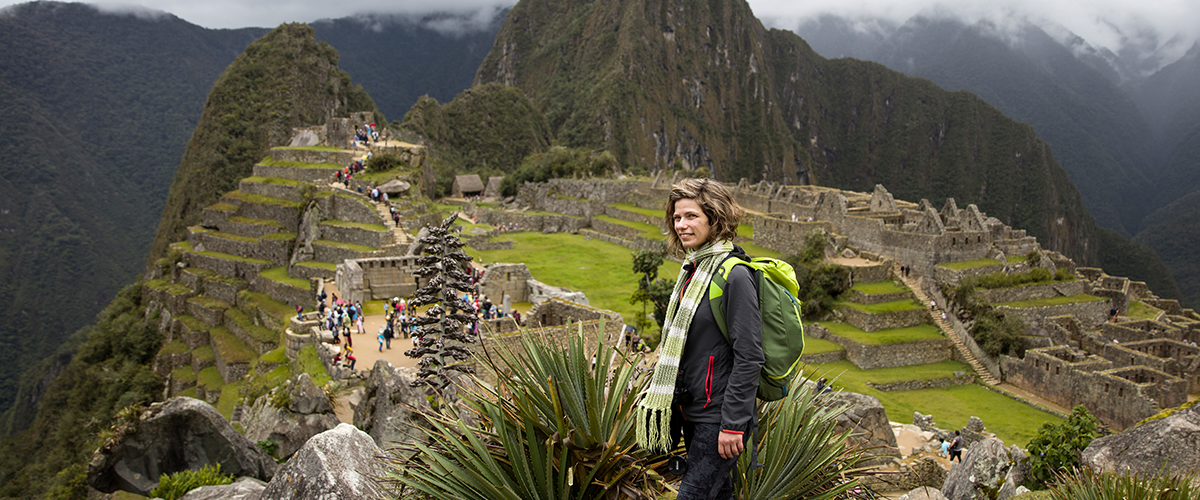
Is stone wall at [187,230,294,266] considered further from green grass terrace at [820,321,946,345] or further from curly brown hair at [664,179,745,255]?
curly brown hair at [664,179,745,255]

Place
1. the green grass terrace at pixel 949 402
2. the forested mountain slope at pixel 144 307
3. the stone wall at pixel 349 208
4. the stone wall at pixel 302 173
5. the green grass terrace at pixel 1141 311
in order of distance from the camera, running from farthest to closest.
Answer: the green grass terrace at pixel 1141 311 → the stone wall at pixel 302 173 → the stone wall at pixel 349 208 → the forested mountain slope at pixel 144 307 → the green grass terrace at pixel 949 402

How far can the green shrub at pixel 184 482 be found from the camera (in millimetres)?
8727

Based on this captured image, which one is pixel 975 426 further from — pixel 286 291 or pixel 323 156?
pixel 323 156

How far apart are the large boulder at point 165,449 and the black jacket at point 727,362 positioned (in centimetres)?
847

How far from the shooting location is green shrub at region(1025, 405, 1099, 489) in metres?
9.68

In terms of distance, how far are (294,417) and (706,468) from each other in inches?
383

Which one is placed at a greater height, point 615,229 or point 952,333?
point 615,229

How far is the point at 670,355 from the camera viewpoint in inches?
133

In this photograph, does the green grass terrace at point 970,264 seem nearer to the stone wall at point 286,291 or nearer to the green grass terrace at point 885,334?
the green grass terrace at point 885,334

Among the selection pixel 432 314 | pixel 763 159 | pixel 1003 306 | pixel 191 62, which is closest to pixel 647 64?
pixel 763 159

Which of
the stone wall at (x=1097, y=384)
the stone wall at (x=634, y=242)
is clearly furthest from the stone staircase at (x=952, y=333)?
the stone wall at (x=634, y=242)

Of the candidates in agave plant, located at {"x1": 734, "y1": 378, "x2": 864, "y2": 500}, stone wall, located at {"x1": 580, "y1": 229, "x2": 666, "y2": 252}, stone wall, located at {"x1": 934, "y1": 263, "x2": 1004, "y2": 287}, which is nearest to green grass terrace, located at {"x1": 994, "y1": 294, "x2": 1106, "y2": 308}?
stone wall, located at {"x1": 934, "y1": 263, "x2": 1004, "y2": 287}

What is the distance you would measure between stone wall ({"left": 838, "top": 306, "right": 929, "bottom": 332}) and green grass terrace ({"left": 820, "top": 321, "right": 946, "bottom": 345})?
19 cm

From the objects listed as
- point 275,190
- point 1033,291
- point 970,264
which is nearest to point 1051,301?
point 1033,291
